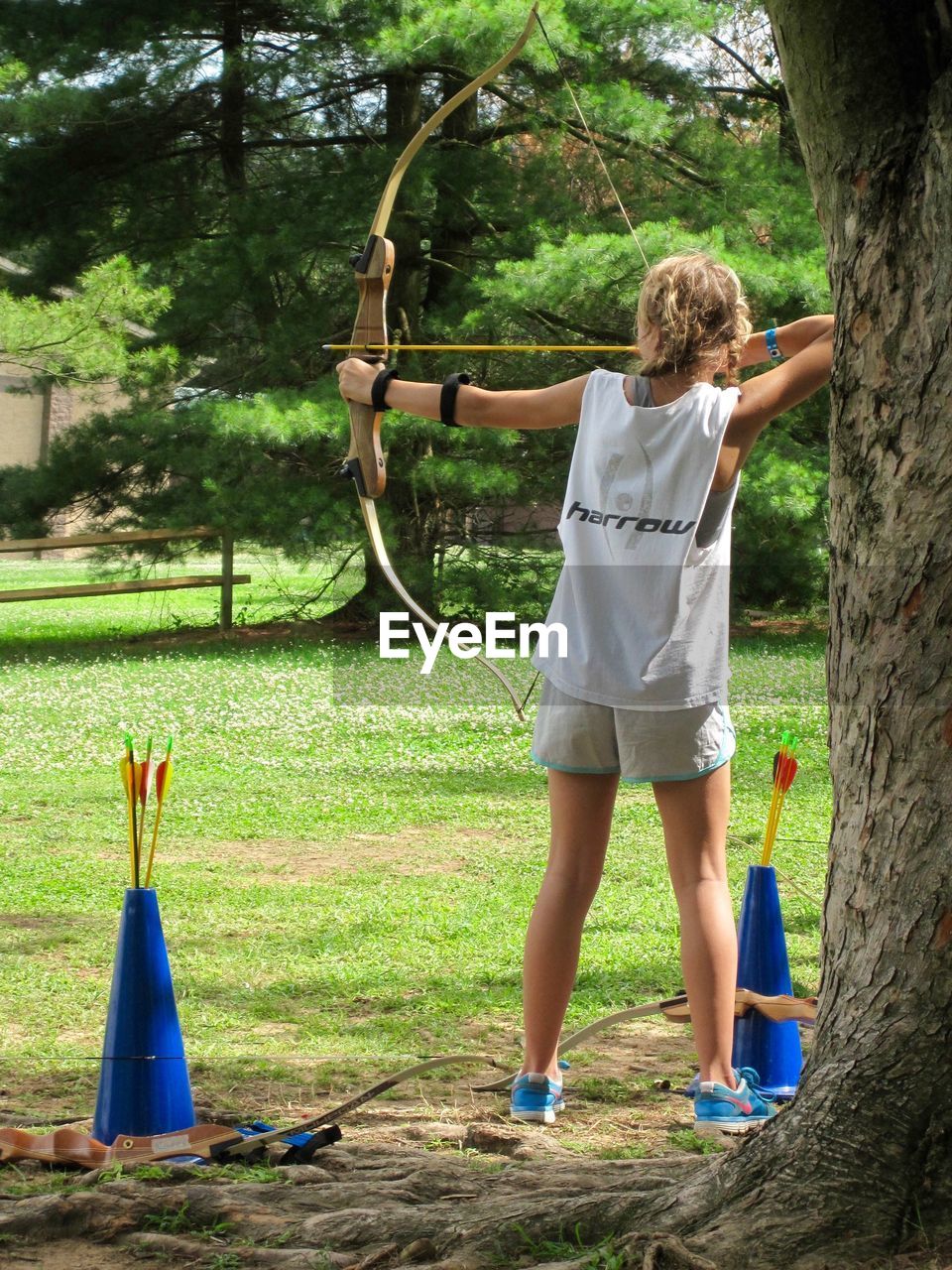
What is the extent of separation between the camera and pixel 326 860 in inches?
210

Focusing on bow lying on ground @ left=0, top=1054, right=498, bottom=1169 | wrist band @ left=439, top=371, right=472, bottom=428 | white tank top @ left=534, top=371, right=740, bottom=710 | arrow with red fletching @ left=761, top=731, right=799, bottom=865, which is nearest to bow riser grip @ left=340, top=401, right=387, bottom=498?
wrist band @ left=439, top=371, right=472, bottom=428

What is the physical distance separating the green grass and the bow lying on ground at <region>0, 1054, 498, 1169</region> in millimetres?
586

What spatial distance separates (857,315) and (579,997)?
2126 mm

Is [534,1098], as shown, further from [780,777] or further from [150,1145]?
A: [780,777]

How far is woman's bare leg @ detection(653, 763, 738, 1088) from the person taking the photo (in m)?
2.40

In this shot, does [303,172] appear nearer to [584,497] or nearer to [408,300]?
[408,300]

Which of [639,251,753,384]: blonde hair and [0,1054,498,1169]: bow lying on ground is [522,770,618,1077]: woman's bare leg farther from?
[639,251,753,384]: blonde hair

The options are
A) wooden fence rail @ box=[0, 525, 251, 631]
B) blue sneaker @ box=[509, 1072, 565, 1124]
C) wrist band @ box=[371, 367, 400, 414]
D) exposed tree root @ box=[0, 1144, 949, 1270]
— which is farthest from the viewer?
wooden fence rail @ box=[0, 525, 251, 631]

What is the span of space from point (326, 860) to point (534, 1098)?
2835 millimetres

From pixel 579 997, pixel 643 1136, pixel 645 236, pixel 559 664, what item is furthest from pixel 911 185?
pixel 645 236

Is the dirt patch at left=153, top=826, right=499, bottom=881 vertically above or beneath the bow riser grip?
beneath

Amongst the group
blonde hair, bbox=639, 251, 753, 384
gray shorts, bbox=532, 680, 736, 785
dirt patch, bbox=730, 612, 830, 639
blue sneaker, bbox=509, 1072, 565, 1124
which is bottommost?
blue sneaker, bbox=509, 1072, 565, 1124

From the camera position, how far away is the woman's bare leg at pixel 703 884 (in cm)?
240

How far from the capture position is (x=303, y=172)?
13703mm
